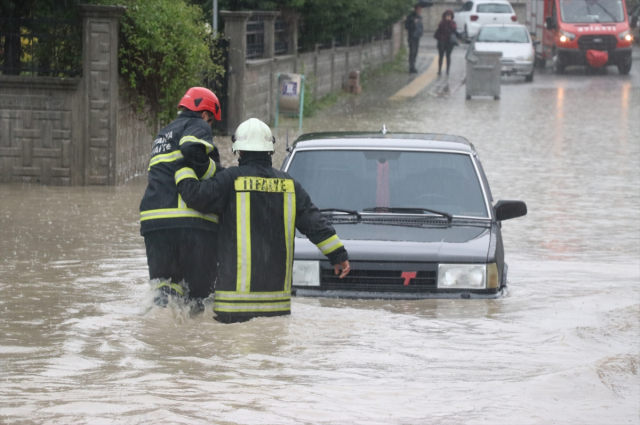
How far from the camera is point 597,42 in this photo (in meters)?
35.1

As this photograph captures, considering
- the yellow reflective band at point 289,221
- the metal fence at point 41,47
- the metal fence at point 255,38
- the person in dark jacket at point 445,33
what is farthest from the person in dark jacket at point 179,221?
the person in dark jacket at point 445,33

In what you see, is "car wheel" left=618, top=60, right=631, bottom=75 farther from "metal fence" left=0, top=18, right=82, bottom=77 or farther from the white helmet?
the white helmet

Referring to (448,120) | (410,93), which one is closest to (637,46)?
(410,93)

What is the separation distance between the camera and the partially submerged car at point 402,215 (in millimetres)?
7062

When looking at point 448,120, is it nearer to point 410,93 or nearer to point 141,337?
point 410,93

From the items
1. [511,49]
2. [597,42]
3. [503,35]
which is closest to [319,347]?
[511,49]

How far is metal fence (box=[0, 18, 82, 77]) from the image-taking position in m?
13.8

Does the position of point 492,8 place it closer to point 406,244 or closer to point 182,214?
point 406,244

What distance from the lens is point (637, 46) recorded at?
50.4m

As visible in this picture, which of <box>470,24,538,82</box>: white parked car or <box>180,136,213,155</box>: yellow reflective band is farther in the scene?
<box>470,24,538,82</box>: white parked car

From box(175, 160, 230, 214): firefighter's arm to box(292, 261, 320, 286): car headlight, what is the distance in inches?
41.0

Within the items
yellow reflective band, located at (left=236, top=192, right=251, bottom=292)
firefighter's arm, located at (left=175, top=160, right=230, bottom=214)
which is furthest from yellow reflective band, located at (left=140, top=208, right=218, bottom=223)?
yellow reflective band, located at (left=236, top=192, right=251, bottom=292)

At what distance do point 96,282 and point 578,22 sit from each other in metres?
29.6

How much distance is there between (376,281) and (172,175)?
1.53m
